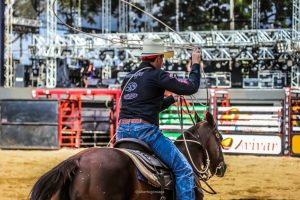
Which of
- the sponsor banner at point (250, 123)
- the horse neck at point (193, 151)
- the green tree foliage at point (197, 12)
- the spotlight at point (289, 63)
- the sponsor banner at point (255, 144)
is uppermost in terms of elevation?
the green tree foliage at point (197, 12)

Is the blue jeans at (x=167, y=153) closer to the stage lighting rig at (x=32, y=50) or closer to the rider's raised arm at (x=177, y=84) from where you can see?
the rider's raised arm at (x=177, y=84)

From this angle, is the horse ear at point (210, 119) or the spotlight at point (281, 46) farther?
the spotlight at point (281, 46)

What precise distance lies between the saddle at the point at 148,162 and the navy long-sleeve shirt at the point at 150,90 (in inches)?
9.1

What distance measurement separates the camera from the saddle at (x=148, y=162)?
5143mm

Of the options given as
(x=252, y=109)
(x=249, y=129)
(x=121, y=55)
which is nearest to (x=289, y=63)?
(x=121, y=55)

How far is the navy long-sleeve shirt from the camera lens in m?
5.36

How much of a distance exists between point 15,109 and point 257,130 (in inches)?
285

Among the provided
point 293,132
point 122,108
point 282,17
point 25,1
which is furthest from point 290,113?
point 25,1

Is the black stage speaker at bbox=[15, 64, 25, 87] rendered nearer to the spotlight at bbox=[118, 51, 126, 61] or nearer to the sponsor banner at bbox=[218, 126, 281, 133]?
the spotlight at bbox=[118, 51, 126, 61]

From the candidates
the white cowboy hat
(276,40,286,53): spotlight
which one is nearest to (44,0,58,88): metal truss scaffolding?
(276,40,286,53): spotlight

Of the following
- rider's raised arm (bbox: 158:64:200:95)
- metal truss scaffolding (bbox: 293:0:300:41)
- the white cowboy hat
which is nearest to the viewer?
rider's raised arm (bbox: 158:64:200:95)

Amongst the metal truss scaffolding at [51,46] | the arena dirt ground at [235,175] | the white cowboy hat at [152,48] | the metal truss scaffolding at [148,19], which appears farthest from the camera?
the metal truss scaffolding at [148,19]

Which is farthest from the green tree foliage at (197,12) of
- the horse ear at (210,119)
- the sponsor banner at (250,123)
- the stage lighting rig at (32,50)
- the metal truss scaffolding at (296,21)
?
the horse ear at (210,119)

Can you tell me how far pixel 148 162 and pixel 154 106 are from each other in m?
0.51
